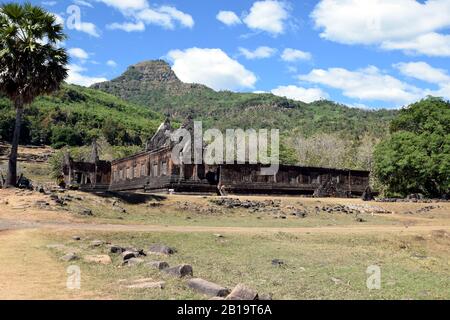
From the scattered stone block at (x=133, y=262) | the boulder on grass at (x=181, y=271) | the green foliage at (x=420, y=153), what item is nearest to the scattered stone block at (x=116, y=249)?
the scattered stone block at (x=133, y=262)

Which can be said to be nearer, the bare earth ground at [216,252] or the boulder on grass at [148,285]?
the boulder on grass at [148,285]

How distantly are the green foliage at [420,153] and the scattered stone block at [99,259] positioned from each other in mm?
42322

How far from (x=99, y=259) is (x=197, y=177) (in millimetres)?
31342

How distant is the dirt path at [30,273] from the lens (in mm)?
9406

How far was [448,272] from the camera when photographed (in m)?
15.9

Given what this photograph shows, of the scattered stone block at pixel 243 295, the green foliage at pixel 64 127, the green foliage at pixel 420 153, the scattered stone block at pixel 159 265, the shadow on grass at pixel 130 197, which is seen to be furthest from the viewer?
the green foliage at pixel 64 127

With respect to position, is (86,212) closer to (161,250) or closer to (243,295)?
(161,250)

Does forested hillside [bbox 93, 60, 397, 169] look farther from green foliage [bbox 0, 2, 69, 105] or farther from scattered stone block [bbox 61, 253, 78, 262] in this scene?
scattered stone block [bbox 61, 253, 78, 262]

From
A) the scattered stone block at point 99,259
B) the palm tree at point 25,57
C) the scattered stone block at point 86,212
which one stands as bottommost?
the scattered stone block at point 99,259

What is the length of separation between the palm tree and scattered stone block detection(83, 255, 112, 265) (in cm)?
1603

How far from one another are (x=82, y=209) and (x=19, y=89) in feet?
28.5

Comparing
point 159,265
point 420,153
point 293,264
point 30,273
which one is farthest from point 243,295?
point 420,153

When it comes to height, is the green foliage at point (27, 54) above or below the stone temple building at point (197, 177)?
above

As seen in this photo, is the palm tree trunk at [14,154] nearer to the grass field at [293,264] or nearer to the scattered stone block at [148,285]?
the grass field at [293,264]
